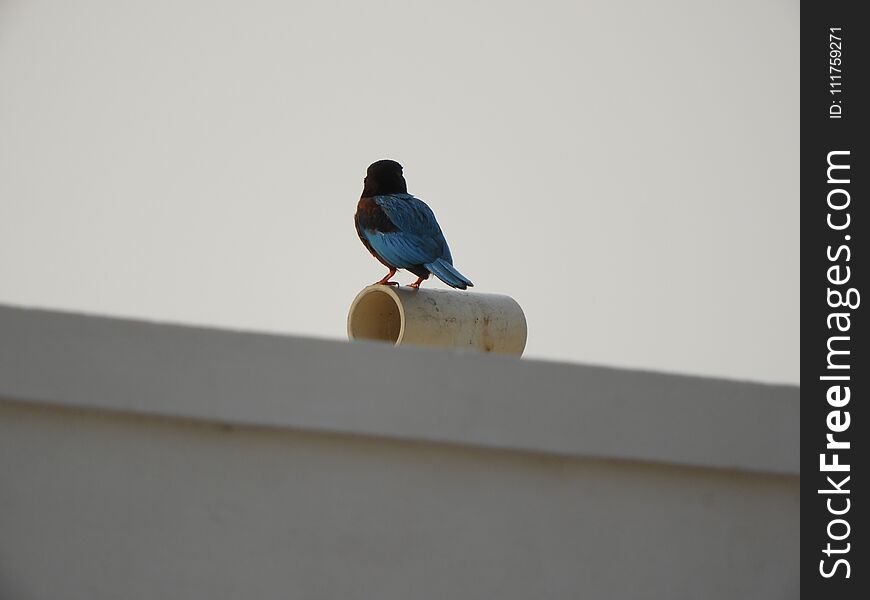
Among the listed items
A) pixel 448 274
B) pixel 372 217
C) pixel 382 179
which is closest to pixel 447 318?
pixel 448 274

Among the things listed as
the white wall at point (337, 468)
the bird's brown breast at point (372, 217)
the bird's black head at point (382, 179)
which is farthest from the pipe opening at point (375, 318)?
the white wall at point (337, 468)

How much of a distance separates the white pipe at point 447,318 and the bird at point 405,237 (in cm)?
9

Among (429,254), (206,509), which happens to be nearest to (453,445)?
(206,509)

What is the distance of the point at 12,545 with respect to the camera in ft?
8.59

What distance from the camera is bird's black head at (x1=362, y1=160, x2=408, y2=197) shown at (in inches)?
207

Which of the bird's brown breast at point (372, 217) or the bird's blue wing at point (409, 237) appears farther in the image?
the bird's brown breast at point (372, 217)

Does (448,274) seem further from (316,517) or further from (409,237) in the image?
(316,517)

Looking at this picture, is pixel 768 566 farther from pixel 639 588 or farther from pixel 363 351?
pixel 363 351

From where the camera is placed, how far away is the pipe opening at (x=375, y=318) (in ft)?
15.8

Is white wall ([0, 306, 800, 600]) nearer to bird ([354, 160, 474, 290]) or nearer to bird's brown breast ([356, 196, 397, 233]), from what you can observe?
bird ([354, 160, 474, 290])

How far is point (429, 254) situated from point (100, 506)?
240cm

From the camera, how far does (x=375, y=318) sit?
493cm

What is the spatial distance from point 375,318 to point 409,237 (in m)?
0.41

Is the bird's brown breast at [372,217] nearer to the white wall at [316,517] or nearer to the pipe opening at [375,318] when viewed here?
the pipe opening at [375,318]
